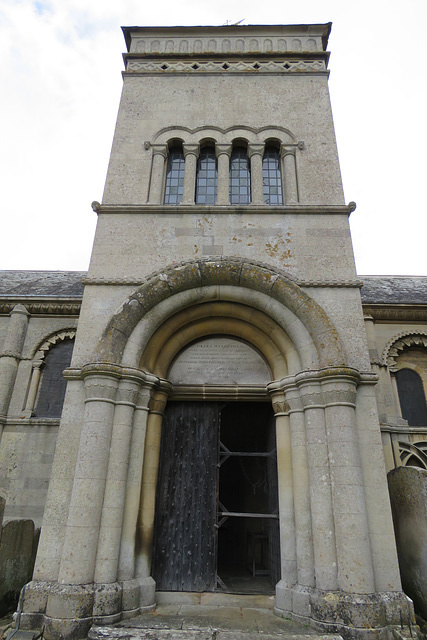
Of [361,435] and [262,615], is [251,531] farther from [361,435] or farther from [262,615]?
[361,435]

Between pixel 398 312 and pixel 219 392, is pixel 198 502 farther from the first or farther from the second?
pixel 398 312

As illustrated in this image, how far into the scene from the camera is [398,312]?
10.6 metres

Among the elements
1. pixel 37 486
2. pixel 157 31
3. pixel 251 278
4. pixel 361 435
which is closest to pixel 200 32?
pixel 157 31

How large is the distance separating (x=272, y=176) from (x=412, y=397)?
22.7ft

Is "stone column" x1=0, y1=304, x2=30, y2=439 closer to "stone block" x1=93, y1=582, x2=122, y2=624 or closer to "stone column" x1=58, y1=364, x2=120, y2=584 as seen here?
"stone column" x1=58, y1=364, x2=120, y2=584

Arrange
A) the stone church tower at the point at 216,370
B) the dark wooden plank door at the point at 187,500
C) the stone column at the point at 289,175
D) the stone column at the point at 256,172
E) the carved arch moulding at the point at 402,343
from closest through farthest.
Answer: the stone church tower at the point at 216,370
the dark wooden plank door at the point at 187,500
the stone column at the point at 289,175
the stone column at the point at 256,172
the carved arch moulding at the point at 402,343

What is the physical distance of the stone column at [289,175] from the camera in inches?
291

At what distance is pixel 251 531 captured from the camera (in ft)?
27.8

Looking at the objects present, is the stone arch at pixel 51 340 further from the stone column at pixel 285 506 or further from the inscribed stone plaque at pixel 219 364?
the stone column at pixel 285 506

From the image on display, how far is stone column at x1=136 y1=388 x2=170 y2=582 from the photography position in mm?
5301

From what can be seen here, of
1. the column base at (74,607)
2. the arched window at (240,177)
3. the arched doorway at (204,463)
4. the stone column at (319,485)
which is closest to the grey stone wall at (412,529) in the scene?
the stone column at (319,485)

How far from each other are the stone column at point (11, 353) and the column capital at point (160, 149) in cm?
600

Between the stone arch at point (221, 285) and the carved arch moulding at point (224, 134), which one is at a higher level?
the carved arch moulding at point (224, 134)

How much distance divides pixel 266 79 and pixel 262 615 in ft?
33.4
